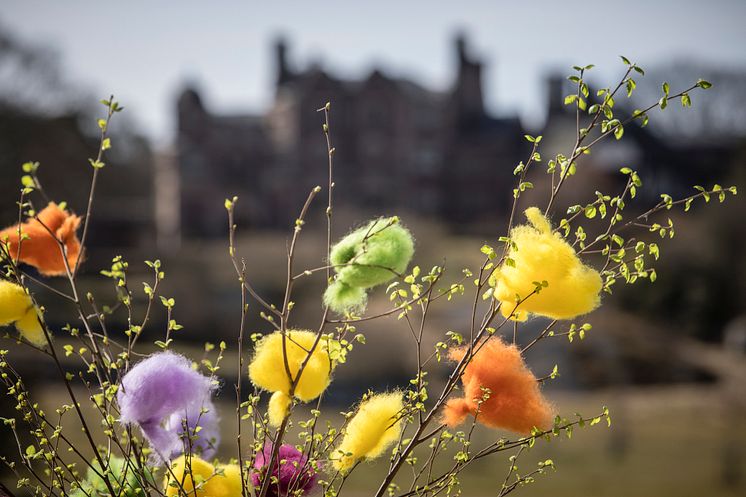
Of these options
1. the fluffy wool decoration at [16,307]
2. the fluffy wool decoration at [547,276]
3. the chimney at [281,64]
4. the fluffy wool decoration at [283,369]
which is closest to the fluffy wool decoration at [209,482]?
the fluffy wool decoration at [283,369]

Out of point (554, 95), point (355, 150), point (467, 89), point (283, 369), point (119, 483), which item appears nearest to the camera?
point (283, 369)

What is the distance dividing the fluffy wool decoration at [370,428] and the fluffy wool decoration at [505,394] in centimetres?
11

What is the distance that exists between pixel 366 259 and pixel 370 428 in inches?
13.8

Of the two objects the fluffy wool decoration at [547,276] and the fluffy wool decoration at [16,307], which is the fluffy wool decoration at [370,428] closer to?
the fluffy wool decoration at [547,276]

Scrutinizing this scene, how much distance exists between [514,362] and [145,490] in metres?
0.69

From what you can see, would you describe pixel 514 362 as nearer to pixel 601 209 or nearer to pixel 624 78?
pixel 601 209

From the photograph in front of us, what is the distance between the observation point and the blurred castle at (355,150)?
22.5 metres

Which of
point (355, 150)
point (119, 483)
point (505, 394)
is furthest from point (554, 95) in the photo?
point (119, 483)

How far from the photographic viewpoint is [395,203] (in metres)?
23.1

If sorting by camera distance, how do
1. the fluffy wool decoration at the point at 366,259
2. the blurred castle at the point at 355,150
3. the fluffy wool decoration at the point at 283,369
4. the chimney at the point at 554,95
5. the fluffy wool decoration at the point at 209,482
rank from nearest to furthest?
the fluffy wool decoration at the point at 366,259 < the fluffy wool decoration at the point at 283,369 < the fluffy wool decoration at the point at 209,482 < the chimney at the point at 554,95 < the blurred castle at the point at 355,150

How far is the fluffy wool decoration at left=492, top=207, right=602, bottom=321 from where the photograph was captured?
121 cm

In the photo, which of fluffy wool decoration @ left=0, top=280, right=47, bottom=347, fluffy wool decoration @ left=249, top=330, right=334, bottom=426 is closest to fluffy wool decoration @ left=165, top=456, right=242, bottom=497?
fluffy wool decoration @ left=249, top=330, right=334, bottom=426

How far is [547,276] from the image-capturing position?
1.21m

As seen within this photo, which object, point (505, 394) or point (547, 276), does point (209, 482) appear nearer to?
point (505, 394)
